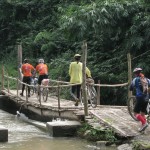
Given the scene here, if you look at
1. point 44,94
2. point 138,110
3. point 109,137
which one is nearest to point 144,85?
point 138,110

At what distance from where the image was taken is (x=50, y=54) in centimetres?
2580

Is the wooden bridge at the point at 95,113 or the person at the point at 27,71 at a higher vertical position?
the person at the point at 27,71

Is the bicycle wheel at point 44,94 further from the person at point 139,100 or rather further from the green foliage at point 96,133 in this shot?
the person at point 139,100

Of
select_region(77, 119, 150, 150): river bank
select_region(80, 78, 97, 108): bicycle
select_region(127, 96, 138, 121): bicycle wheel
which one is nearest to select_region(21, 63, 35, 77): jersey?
select_region(80, 78, 97, 108): bicycle

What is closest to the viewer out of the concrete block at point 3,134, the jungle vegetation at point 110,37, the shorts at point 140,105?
the shorts at point 140,105

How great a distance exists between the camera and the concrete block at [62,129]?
1151 cm

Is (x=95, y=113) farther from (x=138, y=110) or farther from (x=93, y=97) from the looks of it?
(x=138, y=110)

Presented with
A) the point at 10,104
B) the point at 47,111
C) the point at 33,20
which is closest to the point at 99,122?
the point at 47,111

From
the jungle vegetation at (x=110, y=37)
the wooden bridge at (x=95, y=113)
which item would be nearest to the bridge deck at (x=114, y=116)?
the wooden bridge at (x=95, y=113)

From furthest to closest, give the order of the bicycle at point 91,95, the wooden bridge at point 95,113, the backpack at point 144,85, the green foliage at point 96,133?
the bicycle at point 91,95 → the wooden bridge at point 95,113 → the green foliage at point 96,133 → the backpack at point 144,85

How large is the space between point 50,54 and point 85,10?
30.8 ft

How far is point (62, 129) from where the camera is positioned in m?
11.6

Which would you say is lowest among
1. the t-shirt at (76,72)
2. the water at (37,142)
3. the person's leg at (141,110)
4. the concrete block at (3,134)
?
the water at (37,142)

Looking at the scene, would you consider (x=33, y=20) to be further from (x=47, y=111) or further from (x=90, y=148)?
(x=90, y=148)
